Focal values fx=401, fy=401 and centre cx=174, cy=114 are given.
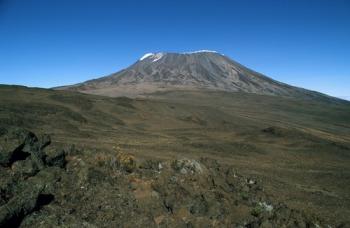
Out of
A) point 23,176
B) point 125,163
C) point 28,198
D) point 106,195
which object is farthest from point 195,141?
point 28,198

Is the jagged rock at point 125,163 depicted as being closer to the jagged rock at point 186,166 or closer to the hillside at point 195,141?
the hillside at point 195,141

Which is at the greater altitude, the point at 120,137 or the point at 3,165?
the point at 3,165

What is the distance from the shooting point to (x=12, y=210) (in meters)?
9.27

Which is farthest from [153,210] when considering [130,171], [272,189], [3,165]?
[272,189]

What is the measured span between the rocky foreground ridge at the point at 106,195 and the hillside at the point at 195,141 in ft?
3.03

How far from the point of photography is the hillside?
75.5ft

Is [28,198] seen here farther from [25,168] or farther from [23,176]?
[25,168]

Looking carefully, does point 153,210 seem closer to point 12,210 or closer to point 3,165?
point 12,210

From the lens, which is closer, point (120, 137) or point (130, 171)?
point (130, 171)

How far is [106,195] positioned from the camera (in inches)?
451

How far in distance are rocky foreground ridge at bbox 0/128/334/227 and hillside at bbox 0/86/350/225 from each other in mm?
925

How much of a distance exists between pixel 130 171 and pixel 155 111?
55965mm

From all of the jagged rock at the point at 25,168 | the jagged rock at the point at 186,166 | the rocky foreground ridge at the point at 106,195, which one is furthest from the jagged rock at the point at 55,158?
the jagged rock at the point at 186,166

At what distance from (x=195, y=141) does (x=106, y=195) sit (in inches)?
1266
